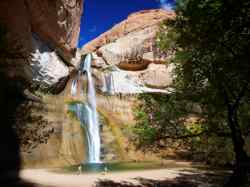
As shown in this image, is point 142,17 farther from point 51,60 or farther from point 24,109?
point 24,109

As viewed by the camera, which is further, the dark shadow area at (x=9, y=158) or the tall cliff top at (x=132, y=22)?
the tall cliff top at (x=132, y=22)

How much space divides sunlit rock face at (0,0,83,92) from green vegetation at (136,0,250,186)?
1780cm

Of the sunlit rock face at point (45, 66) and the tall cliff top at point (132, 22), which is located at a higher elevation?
the tall cliff top at point (132, 22)

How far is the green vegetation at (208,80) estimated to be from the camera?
8.52 m

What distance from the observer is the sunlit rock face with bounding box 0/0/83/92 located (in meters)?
27.6

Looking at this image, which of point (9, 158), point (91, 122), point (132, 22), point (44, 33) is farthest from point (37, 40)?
point (132, 22)

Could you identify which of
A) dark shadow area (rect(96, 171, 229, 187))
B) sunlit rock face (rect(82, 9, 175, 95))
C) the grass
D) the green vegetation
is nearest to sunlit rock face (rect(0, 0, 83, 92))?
sunlit rock face (rect(82, 9, 175, 95))

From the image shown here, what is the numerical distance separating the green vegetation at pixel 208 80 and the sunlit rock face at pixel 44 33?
17797 mm

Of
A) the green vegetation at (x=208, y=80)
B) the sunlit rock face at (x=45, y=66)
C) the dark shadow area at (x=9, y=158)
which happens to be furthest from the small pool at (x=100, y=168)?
the sunlit rock face at (x=45, y=66)

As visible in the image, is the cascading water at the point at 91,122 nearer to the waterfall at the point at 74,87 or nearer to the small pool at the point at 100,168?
the waterfall at the point at 74,87

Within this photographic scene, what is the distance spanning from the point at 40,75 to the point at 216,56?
91.4ft

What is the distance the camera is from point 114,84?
147ft

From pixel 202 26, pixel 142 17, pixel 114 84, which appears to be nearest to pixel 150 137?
pixel 202 26

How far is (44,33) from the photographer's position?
34.4 m
